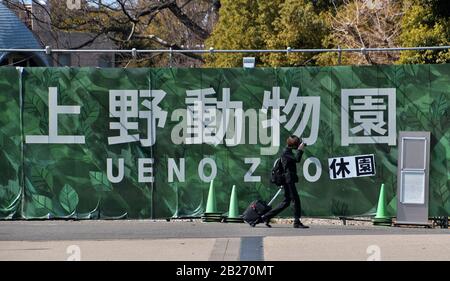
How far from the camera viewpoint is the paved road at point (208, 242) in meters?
9.76

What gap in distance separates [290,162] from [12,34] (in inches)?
862

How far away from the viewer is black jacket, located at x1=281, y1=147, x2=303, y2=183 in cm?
1247

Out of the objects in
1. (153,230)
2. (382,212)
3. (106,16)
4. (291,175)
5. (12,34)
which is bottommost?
(153,230)

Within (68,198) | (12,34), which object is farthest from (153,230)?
(12,34)

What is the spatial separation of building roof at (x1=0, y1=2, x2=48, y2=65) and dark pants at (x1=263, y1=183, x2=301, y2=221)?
67.3ft

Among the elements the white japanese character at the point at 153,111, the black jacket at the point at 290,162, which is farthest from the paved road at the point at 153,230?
the white japanese character at the point at 153,111

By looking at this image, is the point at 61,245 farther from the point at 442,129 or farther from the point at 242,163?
the point at 442,129

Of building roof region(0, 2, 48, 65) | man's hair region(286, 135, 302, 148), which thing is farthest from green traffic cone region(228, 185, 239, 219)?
building roof region(0, 2, 48, 65)

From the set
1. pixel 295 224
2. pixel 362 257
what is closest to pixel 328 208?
pixel 295 224

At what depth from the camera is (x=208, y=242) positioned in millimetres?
10969

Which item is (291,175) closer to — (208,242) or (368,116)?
(368,116)

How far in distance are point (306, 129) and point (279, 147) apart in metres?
0.55

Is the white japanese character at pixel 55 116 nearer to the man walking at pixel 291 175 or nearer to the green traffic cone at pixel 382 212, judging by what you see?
the man walking at pixel 291 175

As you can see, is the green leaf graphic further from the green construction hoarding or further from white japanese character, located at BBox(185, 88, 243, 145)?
white japanese character, located at BBox(185, 88, 243, 145)
